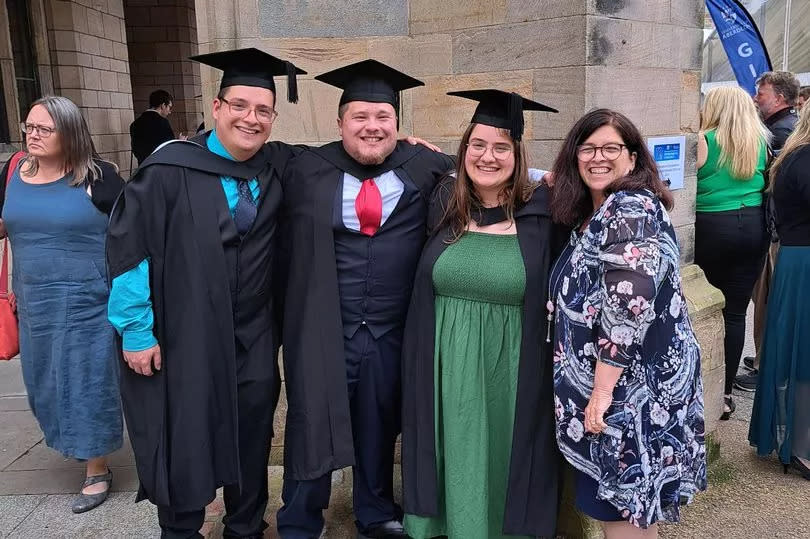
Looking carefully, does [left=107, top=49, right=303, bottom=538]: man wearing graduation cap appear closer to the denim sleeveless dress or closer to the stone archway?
the denim sleeveless dress

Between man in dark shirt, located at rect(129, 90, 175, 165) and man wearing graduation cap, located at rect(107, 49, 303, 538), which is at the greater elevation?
man in dark shirt, located at rect(129, 90, 175, 165)

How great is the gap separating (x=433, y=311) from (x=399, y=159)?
2.08 ft

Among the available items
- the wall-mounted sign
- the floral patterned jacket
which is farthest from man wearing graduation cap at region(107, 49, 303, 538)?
the wall-mounted sign

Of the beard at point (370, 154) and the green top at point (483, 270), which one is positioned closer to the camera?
the green top at point (483, 270)

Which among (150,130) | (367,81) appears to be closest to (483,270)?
(367,81)

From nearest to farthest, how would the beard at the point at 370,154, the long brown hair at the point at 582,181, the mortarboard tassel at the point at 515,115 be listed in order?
the long brown hair at the point at 582,181 < the mortarboard tassel at the point at 515,115 < the beard at the point at 370,154

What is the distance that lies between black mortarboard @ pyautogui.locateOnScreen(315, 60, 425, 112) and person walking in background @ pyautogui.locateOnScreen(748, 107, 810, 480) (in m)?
2.20

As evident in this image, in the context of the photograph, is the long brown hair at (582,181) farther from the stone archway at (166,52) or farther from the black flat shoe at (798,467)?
the stone archway at (166,52)

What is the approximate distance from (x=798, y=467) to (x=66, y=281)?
3.86 metres

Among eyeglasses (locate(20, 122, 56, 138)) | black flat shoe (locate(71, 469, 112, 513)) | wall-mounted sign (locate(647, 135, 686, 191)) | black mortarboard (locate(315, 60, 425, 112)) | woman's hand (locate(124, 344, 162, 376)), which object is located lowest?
black flat shoe (locate(71, 469, 112, 513))

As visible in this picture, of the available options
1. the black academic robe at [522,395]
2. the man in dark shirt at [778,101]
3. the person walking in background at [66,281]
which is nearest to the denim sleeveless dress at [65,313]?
the person walking in background at [66,281]

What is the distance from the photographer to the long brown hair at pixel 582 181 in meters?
2.36

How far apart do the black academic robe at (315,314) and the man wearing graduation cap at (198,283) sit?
104mm

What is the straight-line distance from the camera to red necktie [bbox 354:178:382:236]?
274 centimetres
